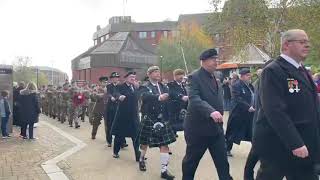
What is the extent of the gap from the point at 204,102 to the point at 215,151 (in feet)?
2.14

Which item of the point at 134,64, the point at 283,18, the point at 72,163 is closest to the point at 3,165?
the point at 72,163

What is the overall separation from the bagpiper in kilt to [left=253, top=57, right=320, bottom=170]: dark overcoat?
366 cm

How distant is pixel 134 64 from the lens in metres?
76.9

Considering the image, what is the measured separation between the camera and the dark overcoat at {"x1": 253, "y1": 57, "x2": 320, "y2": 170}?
164 inches

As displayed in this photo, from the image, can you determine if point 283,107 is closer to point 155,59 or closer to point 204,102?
point 204,102

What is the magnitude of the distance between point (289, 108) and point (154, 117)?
13.7 feet

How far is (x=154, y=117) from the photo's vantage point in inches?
323

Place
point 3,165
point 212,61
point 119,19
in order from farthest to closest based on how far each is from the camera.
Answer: point 119,19 → point 3,165 → point 212,61

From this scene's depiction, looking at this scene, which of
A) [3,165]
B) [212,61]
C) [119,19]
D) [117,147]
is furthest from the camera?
[119,19]

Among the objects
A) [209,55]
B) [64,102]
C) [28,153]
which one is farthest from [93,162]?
[64,102]

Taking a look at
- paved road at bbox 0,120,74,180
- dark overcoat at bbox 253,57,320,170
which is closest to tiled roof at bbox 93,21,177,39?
paved road at bbox 0,120,74,180

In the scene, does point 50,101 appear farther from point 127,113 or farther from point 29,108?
point 127,113

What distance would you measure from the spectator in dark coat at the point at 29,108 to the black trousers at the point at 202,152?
872 cm

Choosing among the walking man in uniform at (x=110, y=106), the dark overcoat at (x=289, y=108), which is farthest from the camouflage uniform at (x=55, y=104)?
the dark overcoat at (x=289, y=108)
